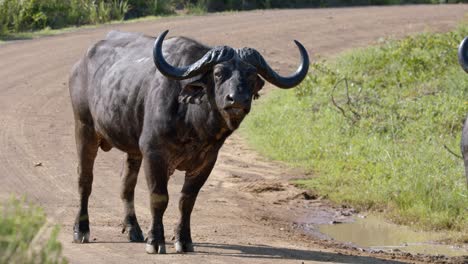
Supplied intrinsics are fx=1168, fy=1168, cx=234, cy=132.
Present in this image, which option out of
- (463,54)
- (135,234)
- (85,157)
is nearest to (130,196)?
(135,234)

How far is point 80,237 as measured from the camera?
10555mm

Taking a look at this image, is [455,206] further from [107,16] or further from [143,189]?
[107,16]

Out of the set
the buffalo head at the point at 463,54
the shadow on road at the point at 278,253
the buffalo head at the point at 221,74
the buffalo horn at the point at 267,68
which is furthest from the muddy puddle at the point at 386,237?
the buffalo head at the point at 221,74

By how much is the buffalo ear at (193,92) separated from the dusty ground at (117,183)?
1.33 m

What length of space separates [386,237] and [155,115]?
3.43 metres

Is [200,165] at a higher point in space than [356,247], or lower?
higher

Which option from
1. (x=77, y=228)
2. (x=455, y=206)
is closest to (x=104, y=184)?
(x=77, y=228)

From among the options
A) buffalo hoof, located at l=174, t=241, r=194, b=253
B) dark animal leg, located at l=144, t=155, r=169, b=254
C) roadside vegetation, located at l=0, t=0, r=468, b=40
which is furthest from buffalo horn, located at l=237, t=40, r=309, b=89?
roadside vegetation, located at l=0, t=0, r=468, b=40

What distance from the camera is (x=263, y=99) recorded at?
65.5 feet

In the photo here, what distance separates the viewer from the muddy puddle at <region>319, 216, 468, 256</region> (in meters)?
11.6

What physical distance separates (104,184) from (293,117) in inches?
198

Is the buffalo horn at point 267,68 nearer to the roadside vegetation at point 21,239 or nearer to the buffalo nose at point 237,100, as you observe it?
the buffalo nose at point 237,100

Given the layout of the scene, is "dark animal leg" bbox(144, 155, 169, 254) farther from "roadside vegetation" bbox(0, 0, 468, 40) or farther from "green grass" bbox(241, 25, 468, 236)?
"roadside vegetation" bbox(0, 0, 468, 40)

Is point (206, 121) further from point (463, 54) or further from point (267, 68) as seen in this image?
point (463, 54)
